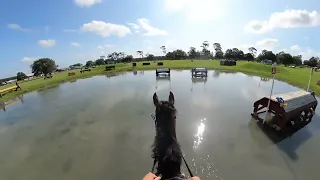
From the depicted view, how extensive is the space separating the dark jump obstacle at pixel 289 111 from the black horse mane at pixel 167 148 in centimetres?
728

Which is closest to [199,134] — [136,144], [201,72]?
[136,144]

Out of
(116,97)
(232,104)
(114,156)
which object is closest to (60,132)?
(114,156)

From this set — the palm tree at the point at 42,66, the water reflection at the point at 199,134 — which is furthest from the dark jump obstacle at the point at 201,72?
the palm tree at the point at 42,66

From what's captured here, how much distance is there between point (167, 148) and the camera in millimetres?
2676

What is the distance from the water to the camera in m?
5.99

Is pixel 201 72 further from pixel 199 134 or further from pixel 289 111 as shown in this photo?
pixel 199 134

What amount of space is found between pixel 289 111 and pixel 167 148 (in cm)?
773

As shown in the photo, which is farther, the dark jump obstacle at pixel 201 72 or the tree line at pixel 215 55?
the tree line at pixel 215 55

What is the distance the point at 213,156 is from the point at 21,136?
9.60 metres

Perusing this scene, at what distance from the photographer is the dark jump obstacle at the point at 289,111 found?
809cm

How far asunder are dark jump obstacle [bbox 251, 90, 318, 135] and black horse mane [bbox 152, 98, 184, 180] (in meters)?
7.28

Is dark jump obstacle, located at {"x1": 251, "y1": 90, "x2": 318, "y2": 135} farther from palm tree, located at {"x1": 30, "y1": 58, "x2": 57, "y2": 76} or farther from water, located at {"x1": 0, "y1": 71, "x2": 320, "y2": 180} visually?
palm tree, located at {"x1": 30, "y1": 58, "x2": 57, "y2": 76}

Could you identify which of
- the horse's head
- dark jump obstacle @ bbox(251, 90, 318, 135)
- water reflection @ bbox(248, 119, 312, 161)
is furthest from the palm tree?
the horse's head

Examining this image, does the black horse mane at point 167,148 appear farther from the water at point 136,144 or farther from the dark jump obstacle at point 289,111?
the dark jump obstacle at point 289,111
